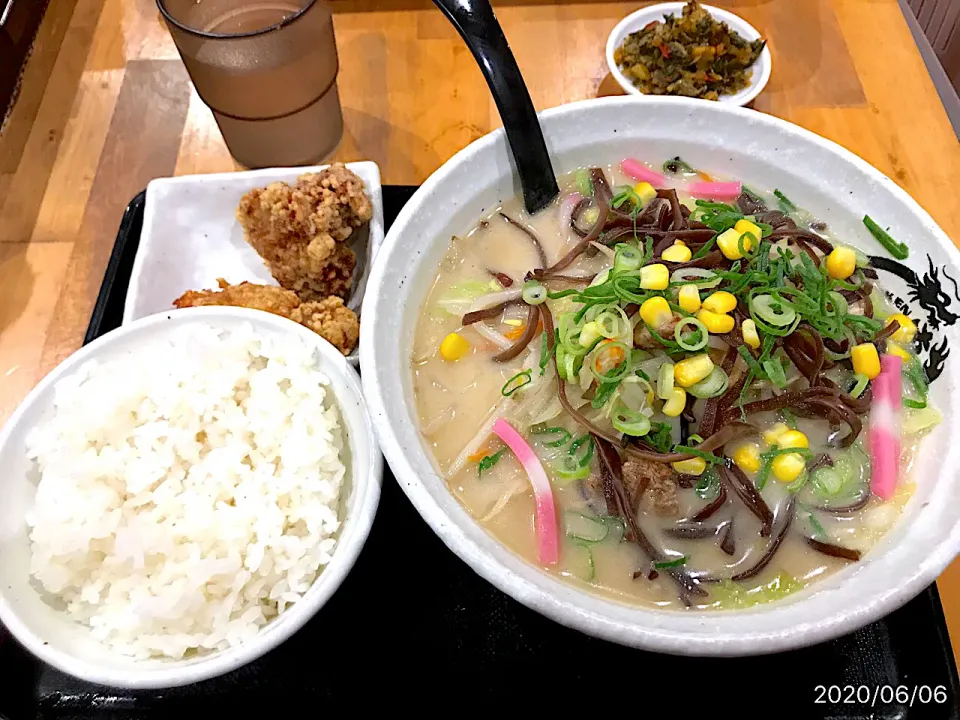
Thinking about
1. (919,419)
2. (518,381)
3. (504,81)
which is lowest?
(919,419)

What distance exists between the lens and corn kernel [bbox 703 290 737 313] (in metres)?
1.27

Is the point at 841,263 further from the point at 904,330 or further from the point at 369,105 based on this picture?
the point at 369,105

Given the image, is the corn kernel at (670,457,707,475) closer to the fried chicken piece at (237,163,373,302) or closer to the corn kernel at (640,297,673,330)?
the corn kernel at (640,297,673,330)

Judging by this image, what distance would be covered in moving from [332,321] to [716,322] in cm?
89

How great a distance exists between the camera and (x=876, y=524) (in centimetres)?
128

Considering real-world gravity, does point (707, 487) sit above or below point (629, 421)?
below

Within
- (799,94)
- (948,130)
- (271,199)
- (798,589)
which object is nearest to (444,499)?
(798,589)

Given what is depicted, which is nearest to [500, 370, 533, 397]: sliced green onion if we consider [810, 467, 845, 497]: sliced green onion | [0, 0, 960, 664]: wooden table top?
[810, 467, 845, 497]: sliced green onion

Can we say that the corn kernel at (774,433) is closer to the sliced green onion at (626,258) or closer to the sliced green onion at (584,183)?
the sliced green onion at (626,258)

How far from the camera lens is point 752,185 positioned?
1.65 m

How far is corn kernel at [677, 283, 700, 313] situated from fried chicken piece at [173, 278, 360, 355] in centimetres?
76

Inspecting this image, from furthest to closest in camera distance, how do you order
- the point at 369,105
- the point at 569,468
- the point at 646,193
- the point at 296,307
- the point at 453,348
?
the point at 369,105
the point at 296,307
the point at 646,193
the point at 453,348
the point at 569,468

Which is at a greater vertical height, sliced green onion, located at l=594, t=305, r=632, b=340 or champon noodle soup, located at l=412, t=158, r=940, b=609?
sliced green onion, located at l=594, t=305, r=632, b=340
